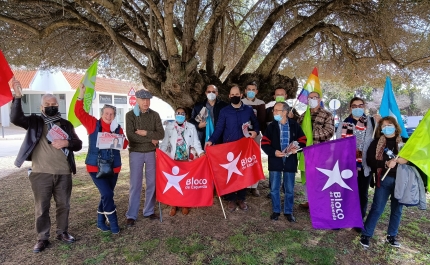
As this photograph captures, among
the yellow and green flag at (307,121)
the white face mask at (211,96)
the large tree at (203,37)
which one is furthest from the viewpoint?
the large tree at (203,37)

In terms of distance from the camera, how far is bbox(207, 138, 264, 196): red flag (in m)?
5.09

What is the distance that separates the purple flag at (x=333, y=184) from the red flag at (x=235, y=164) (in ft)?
3.65

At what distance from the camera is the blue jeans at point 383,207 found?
4082 millimetres

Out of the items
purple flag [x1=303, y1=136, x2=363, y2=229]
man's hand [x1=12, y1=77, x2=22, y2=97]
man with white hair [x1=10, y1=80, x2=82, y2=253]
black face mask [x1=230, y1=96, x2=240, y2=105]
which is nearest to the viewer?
man's hand [x1=12, y1=77, x2=22, y2=97]

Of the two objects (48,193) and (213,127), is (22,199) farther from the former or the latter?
(213,127)

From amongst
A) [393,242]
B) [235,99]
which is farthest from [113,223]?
[393,242]

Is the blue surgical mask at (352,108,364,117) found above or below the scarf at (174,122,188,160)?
above

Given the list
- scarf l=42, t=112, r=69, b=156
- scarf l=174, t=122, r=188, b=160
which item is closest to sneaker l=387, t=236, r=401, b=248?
scarf l=174, t=122, r=188, b=160

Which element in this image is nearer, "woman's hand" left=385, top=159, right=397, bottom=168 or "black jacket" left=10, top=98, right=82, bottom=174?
"black jacket" left=10, top=98, right=82, bottom=174

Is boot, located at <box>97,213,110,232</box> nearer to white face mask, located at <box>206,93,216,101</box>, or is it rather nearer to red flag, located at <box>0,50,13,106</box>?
red flag, located at <box>0,50,13,106</box>

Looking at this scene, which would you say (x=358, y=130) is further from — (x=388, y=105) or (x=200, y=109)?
(x=200, y=109)

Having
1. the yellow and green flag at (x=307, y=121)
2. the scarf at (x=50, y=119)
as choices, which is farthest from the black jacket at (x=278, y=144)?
the scarf at (x=50, y=119)

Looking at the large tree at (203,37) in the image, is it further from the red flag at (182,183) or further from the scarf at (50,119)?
the scarf at (50,119)

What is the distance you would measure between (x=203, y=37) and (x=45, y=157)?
3.54m
